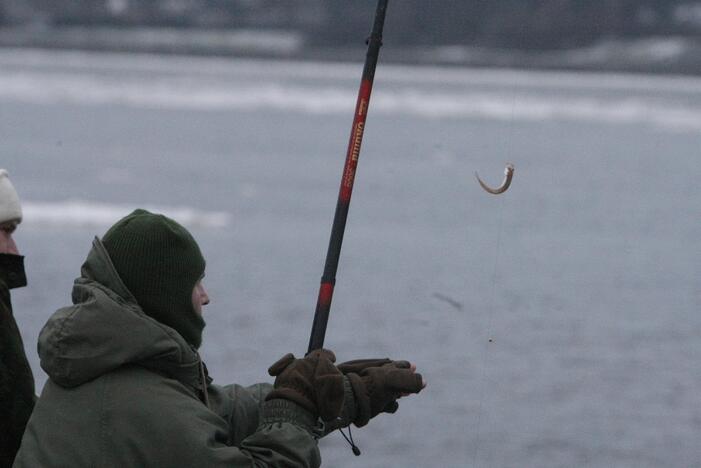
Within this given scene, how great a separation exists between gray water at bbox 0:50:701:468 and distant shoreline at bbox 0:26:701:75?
21.7 m

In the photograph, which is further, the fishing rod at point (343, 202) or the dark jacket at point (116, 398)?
the fishing rod at point (343, 202)

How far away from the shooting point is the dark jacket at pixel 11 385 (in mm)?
2842

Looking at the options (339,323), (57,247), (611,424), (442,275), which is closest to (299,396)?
(611,424)

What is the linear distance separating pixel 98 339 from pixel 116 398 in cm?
9

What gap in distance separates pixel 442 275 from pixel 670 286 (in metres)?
2.31

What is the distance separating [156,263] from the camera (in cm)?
225

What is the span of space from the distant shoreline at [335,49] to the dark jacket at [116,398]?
58058 mm

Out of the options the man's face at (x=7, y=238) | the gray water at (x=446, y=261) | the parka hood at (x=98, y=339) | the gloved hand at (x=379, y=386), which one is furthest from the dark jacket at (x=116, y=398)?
the gray water at (x=446, y=261)

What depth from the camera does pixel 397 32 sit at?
63.5 meters

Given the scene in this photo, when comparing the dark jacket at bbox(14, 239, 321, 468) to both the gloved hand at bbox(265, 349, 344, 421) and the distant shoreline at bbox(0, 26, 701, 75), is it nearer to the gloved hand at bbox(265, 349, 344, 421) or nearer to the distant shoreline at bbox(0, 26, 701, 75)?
the gloved hand at bbox(265, 349, 344, 421)

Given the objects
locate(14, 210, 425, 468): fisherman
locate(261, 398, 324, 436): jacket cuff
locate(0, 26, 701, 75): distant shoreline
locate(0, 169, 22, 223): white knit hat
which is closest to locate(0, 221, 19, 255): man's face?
locate(0, 169, 22, 223): white knit hat

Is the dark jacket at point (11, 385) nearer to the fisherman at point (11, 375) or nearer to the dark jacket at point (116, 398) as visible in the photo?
the fisherman at point (11, 375)

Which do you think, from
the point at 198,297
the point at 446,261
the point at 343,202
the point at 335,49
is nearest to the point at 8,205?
the point at 343,202

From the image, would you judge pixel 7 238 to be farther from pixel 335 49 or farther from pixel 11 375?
pixel 335 49
